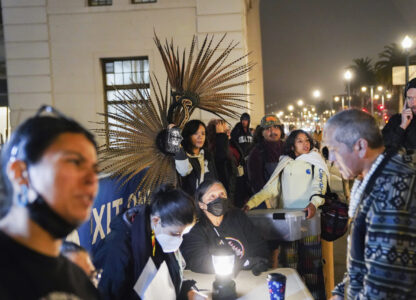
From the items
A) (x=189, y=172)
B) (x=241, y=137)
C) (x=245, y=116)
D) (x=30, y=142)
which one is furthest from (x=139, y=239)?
(x=241, y=137)

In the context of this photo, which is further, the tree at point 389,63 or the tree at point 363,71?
the tree at point 363,71

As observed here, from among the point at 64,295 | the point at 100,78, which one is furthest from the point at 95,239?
the point at 100,78

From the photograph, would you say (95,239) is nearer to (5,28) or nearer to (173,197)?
(173,197)

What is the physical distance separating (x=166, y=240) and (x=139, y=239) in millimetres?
242

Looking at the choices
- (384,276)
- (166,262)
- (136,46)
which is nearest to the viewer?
(384,276)

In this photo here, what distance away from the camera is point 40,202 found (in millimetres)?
1033

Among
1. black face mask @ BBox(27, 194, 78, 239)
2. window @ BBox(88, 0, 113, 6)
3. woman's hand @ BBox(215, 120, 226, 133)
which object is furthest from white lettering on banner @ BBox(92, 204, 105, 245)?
window @ BBox(88, 0, 113, 6)

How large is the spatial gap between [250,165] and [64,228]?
16.1ft

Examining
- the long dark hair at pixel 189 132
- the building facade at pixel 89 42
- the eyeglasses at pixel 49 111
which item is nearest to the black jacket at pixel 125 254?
the eyeglasses at pixel 49 111

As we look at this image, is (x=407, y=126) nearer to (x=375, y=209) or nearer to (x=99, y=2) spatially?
(x=375, y=209)

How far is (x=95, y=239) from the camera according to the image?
304cm

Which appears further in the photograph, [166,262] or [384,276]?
Result: [166,262]

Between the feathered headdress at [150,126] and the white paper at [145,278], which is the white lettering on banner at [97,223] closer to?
the feathered headdress at [150,126]

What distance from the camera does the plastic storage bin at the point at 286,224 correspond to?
405cm
